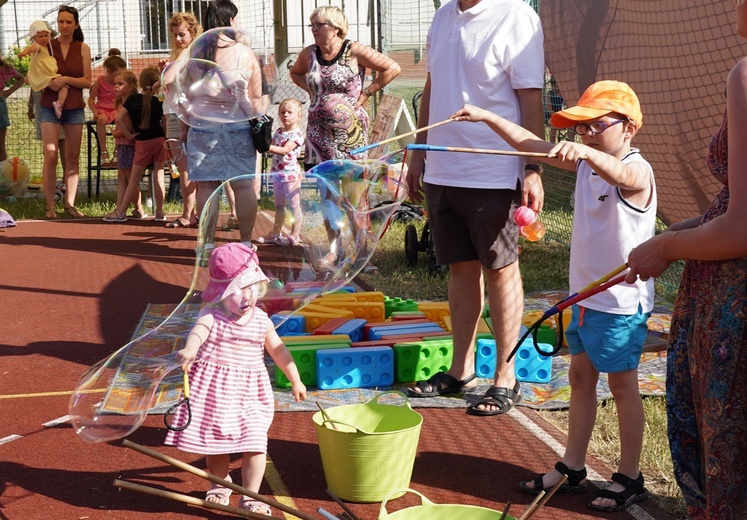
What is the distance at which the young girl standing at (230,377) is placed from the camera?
3525 mm

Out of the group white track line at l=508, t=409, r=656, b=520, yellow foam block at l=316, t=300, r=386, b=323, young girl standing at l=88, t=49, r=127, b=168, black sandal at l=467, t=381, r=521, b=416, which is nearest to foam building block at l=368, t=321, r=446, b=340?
yellow foam block at l=316, t=300, r=386, b=323

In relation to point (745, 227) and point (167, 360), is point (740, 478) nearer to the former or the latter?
point (745, 227)

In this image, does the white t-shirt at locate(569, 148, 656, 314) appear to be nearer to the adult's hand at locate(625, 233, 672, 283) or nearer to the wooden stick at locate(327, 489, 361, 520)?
the adult's hand at locate(625, 233, 672, 283)

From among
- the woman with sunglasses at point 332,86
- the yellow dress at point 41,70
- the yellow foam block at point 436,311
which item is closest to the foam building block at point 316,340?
the yellow foam block at point 436,311

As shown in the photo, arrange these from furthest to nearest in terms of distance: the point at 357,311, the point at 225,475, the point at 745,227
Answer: the point at 357,311 < the point at 225,475 < the point at 745,227

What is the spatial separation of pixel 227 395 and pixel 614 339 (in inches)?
58.2

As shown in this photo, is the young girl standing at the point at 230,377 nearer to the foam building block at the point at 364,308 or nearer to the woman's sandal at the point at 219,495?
the woman's sandal at the point at 219,495

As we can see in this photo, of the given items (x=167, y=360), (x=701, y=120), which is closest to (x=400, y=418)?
(x=167, y=360)

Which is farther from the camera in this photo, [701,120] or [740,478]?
[701,120]

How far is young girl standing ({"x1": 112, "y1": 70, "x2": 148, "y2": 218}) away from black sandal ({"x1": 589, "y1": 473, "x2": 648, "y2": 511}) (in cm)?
897

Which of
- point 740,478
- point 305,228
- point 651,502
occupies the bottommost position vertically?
point 651,502

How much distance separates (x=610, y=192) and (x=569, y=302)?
79 centimetres

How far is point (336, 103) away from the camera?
7113 millimetres

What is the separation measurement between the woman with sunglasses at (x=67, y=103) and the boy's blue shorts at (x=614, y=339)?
29.1 ft
